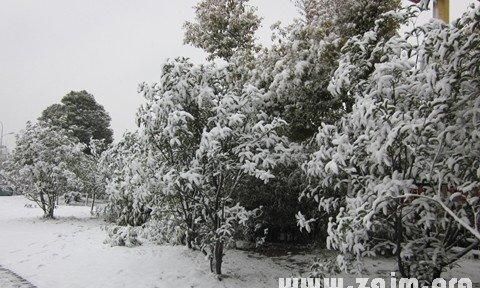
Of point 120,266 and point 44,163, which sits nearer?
point 120,266

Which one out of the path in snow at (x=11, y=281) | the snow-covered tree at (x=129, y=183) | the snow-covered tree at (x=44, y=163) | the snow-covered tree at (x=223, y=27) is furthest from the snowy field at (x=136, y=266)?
the snow-covered tree at (x=223, y=27)

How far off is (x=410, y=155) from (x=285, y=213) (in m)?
4.44

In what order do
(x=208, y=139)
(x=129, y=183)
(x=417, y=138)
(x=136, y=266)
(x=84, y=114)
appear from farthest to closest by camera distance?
(x=84, y=114), (x=129, y=183), (x=136, y=266), (x=208, y=139), (x=417, y=138)

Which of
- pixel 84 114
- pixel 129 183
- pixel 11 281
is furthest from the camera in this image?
pixel 84 114

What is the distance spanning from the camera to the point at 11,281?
21.2 ft

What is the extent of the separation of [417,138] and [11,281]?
6650mm

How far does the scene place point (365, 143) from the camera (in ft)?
14.5

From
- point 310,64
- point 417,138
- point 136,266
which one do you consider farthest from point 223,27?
point 417,138

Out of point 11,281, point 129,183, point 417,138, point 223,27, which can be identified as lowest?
point 11,281

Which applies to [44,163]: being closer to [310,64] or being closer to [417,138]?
[310,64]

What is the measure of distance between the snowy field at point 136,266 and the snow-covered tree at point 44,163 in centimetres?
443

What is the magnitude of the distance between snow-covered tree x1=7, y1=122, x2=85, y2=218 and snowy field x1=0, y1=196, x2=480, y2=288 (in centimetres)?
443

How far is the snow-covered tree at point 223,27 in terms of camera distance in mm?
13133

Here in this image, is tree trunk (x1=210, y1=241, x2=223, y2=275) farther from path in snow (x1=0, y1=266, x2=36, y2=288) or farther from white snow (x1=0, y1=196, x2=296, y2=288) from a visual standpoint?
path in snow (x1=0, y1=266, x2=36, y2=288)
